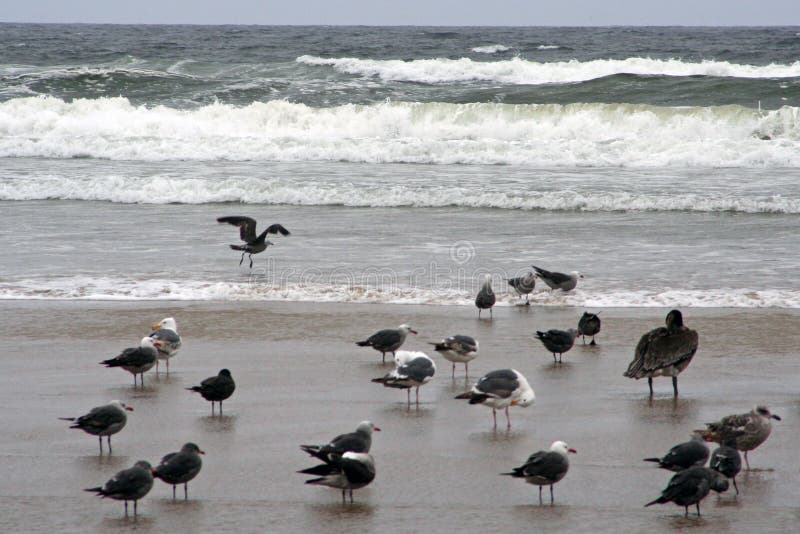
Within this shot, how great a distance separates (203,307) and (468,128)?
1781cm

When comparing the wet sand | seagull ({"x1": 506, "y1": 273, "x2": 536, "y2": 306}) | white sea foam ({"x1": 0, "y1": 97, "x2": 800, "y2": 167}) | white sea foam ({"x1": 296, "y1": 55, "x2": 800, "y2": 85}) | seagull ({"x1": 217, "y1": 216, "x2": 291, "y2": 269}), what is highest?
white sea foam ({"x1": 296, "y1": 55, "x2": 800, "y2": 85})

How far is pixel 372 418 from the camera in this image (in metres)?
7.11

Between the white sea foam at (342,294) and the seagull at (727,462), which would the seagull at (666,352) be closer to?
the seagull at (727,462)

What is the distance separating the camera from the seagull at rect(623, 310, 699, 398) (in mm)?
7461

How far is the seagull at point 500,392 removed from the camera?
678 centimetres

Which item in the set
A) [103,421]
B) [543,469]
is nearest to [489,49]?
[103,421]

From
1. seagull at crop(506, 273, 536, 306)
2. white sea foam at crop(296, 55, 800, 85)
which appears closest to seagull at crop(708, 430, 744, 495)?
seagull at crop(506, 273, 536, 306)

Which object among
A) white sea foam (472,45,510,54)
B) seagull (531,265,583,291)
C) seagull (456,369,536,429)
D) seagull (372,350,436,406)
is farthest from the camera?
white sea foam (472,45,510,54)

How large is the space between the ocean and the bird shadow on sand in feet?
13.5

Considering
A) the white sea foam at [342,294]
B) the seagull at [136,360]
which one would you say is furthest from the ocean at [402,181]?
the seagull at [136,360]

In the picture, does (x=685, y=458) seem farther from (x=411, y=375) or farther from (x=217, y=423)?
(x=217, y=423)

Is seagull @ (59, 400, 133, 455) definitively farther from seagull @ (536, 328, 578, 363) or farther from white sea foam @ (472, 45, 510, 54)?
white sea foam @ (472, 45, 510, 54)

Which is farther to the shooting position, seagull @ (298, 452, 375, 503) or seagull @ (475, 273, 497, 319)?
seagull @ (475, 273, 497, 319)

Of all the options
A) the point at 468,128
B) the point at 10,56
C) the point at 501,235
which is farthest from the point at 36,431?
the point at 10,56
